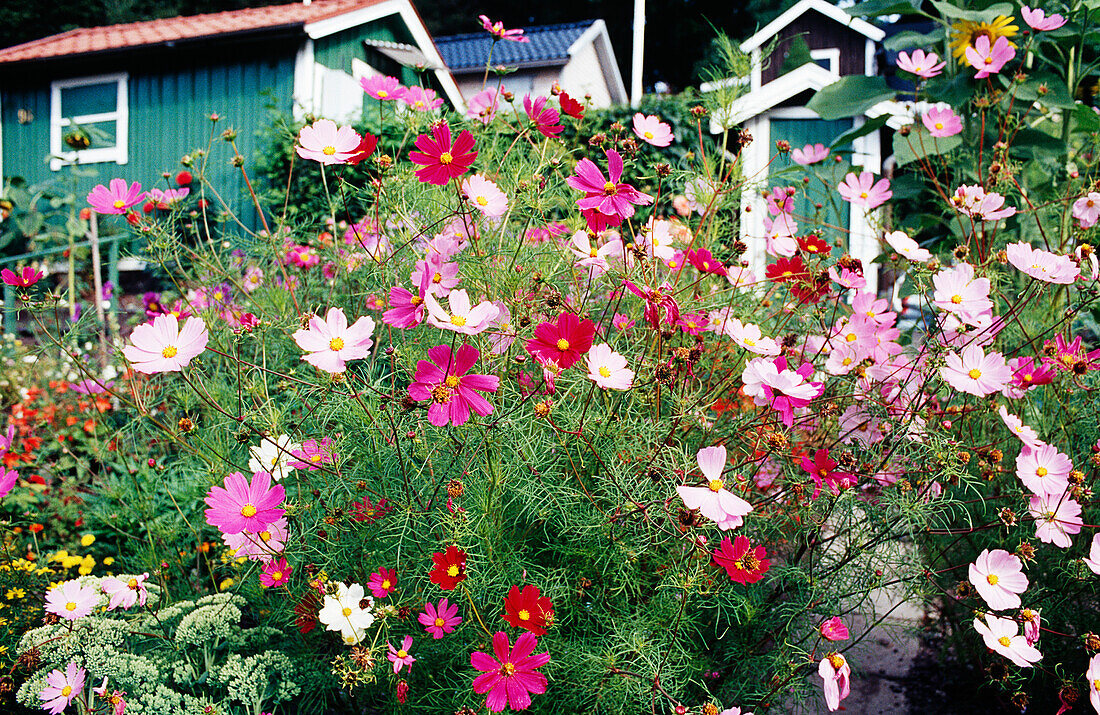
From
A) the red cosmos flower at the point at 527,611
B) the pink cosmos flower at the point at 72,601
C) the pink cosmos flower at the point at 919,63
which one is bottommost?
the pink cosmos flower at the point at 72,601

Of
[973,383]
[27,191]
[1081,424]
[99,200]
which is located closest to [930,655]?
[1081,424]

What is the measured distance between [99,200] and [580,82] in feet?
38.6

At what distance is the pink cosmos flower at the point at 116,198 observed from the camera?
1.30m

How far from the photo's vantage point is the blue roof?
1076 cm

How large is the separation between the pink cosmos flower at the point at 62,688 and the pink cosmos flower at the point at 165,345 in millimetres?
555

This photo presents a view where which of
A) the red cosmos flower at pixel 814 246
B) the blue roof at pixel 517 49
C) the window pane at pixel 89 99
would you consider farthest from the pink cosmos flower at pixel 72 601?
the blue roof at pixel 517 49

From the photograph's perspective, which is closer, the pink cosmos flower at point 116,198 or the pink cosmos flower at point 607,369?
the pink cosmos flower at point 607,369

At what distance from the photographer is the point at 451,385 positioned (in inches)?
36.8

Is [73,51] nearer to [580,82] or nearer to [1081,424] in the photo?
[580,82]

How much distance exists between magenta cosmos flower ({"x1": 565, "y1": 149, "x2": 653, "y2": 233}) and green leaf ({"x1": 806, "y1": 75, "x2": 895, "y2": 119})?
4.68ft

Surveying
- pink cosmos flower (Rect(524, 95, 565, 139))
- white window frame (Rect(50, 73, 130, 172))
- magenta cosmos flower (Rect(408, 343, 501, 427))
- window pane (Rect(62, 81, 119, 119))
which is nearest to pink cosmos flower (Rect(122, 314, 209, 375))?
magenta cosmos flower (Rect(408, 343, 501, 427))

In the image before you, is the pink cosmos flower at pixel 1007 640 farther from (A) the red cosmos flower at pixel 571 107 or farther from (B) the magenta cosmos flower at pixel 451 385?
(A) the red cosmos flower at pixel 571 107

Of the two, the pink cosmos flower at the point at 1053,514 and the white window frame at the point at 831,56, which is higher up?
the white window frame at the point at 831,56

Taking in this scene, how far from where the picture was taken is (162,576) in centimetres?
155
